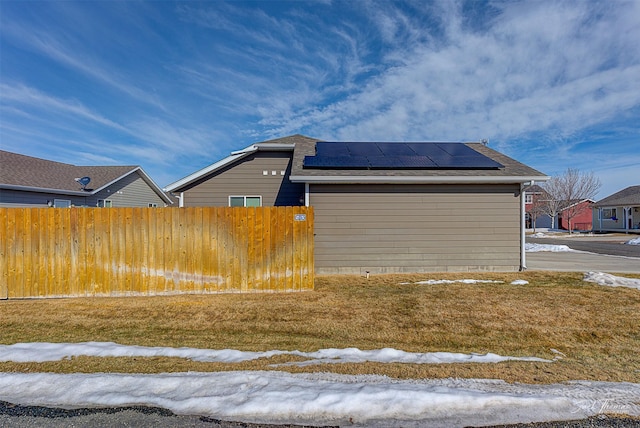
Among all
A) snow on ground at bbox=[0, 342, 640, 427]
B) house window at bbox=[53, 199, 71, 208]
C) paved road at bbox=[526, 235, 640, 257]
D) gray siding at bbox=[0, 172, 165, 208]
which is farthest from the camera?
house window at bbox=[53, 199, 71, 208]

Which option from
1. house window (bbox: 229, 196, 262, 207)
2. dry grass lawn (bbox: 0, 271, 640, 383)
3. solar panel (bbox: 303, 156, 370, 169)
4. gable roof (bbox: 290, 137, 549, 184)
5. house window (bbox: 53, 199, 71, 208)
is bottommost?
dry grass lawn (bbox: 0, 271, 640, 383)

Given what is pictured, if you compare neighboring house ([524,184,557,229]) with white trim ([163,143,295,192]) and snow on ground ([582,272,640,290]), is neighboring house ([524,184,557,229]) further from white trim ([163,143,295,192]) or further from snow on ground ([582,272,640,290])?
white trim ([163,143,295,192])

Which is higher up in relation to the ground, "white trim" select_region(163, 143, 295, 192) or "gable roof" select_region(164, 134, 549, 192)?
"white trim" select_region(163, 143, 295, 192)

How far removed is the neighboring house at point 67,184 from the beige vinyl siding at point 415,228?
43.5 feet

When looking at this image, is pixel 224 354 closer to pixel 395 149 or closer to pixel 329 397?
pixel 329 397

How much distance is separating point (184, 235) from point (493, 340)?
593cm

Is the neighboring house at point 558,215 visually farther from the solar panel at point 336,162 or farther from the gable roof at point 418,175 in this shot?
the solar panel at point 336,162

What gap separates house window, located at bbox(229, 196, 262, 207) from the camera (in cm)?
1090

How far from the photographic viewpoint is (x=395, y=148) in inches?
445

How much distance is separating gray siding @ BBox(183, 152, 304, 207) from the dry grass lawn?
464cm

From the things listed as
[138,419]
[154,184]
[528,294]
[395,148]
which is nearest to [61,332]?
[138,419]

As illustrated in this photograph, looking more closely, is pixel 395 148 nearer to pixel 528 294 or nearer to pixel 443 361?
pixel 528 294

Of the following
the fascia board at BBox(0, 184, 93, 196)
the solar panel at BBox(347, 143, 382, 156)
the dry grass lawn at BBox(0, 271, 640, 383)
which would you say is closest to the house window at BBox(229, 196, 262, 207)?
the solar panel at BBox(347, 143, 382, 156)

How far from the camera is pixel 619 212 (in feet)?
109
